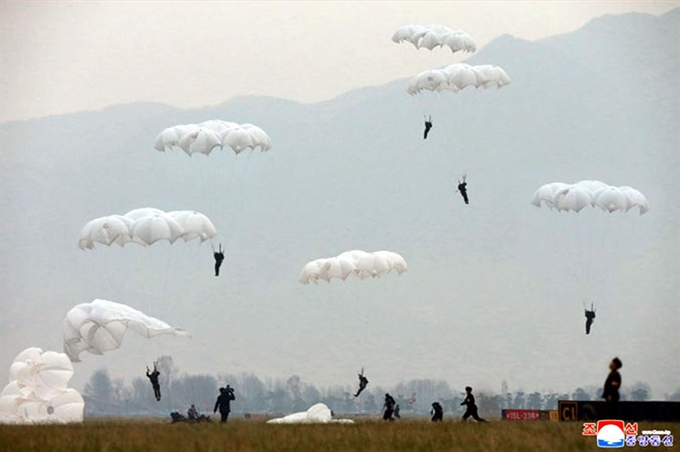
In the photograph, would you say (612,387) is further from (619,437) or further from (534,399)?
(534,399)

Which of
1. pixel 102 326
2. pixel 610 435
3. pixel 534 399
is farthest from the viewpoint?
pixel 534 399

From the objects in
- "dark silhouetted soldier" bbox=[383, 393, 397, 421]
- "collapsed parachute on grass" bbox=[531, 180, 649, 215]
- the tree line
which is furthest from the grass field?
the tree line

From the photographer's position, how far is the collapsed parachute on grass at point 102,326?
34.5 m

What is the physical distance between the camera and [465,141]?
123125 millimetres

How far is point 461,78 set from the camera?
46469mm

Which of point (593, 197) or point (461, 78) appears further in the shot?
point (461, 78)

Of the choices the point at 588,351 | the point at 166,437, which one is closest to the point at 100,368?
the point at 588,351

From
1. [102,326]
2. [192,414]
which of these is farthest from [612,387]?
[192,414]

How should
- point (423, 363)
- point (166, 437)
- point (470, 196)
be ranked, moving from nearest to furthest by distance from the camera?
1. point (166, 437)
2. point (423, 363)
3. point (470, 196)

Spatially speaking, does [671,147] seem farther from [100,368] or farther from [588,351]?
[100,368]

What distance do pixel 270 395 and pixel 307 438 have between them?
270ft

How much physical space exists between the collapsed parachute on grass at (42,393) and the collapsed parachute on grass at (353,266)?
36.5 feet

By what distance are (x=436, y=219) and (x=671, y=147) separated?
21547 mm

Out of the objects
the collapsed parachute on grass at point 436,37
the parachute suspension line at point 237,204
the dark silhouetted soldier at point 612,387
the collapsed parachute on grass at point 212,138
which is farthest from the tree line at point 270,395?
the dark silhouetted soldier at point 612,387
